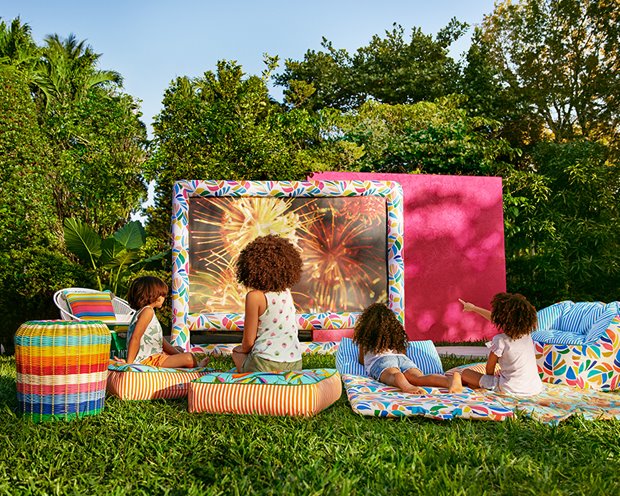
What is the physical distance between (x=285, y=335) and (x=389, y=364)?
3.73 ft

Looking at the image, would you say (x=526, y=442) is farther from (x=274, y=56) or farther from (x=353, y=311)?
(x=274, y=56)

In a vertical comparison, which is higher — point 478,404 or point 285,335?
point 285,335

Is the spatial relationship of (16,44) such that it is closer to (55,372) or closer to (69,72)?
(69,72)

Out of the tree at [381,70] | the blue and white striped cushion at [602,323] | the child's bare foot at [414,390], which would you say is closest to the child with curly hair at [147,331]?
the child's bare foot at [414,390]

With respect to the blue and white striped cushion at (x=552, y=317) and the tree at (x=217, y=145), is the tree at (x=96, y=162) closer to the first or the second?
the tree at (x=217, y=145)

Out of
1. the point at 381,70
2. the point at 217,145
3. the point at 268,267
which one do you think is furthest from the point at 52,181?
the point at 381,70

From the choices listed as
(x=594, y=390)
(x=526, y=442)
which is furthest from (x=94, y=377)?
(x=594, y=390)

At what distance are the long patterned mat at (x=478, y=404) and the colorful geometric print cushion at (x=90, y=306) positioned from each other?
4.40 meters

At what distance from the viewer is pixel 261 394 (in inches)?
173

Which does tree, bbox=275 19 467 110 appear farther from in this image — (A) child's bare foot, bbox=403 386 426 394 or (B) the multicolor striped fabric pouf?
(B) the multicolor striped fabric pouf

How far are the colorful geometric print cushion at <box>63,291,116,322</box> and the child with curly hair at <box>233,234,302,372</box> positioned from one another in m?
4.03

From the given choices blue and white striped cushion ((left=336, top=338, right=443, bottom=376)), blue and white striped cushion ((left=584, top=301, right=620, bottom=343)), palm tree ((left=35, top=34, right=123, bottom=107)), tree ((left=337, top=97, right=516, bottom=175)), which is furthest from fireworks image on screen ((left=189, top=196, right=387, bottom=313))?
palm tree ((left=35, top=34, right=123, bottom=107))

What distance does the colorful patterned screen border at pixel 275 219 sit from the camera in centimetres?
908

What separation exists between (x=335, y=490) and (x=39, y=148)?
9.38m
